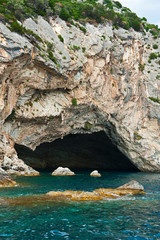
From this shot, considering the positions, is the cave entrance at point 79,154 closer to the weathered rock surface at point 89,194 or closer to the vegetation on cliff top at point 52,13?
the vegetation on cliff top at point 52,13

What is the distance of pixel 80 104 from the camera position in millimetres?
33812

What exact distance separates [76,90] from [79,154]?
20.7 meters

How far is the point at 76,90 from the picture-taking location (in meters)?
33.8

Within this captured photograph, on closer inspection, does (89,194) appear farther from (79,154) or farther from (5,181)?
(79,154)

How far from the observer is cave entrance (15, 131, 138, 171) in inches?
1777

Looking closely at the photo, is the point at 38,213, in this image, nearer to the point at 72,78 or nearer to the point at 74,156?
the point at 72,78

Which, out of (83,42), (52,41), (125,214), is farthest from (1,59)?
(125,214)

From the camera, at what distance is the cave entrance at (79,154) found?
45.1 meters

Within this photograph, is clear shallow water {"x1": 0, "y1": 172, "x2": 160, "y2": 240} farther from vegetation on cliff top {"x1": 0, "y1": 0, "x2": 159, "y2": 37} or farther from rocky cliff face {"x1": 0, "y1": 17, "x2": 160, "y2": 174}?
vegetation on cliff top {"x1": 0, "y1": 0, "x2": 159, "y2": 37}

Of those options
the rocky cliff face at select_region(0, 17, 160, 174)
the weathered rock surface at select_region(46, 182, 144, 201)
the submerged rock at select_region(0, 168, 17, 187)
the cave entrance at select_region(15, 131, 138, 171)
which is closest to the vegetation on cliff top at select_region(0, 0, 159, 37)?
the rocky cliff face at select_region(0, 17, 160, 174)

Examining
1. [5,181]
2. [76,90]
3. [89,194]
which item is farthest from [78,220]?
[76,90]

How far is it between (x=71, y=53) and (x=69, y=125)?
413 inches

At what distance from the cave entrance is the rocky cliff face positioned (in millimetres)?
6118

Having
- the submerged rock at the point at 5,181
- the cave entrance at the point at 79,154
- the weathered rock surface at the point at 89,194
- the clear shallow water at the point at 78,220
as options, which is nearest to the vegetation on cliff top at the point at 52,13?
the submerged rock at the point at 5,181
